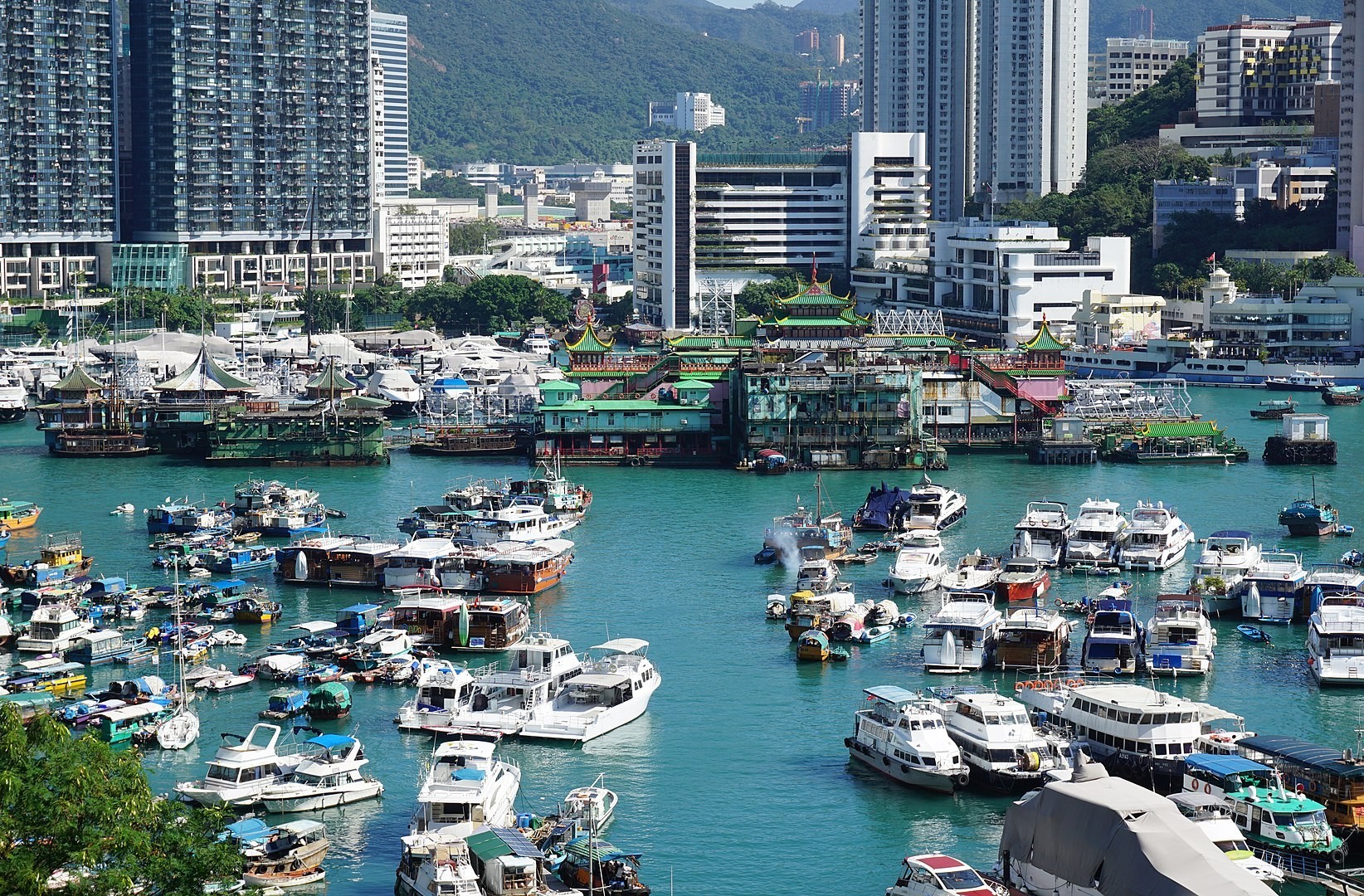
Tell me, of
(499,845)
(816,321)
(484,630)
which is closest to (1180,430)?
(816,321)

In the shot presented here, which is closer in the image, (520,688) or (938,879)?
(938,879)

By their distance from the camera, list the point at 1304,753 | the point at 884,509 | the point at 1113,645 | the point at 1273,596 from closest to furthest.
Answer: the point at 1304,753
the point at 1113,645
the point at 1273,596
the point at 884,509

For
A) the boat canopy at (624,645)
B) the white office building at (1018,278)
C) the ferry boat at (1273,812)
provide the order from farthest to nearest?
the white office building at (1018,278) < the boat canopy at (624,645) < the ferry boat at (1273,812)

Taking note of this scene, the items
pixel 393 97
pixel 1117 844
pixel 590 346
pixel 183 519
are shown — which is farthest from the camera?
pixel 393 97

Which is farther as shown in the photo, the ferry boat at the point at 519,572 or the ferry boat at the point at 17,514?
the ferry boat at the point at 17,514

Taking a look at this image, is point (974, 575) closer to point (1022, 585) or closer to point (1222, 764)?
point (1022, 585)

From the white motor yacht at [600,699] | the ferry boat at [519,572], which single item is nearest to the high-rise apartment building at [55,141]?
the ferry boat at [519,572]

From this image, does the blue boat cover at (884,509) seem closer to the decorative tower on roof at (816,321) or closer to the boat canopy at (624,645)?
the boat canopy at (624,645)

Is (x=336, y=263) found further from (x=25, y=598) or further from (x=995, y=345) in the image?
(x=25, y=598)

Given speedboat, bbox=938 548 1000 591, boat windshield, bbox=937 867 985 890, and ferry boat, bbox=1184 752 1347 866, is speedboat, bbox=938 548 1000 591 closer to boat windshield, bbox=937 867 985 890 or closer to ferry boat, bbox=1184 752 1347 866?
ferry boat, bbox=1184 752 1347 866
